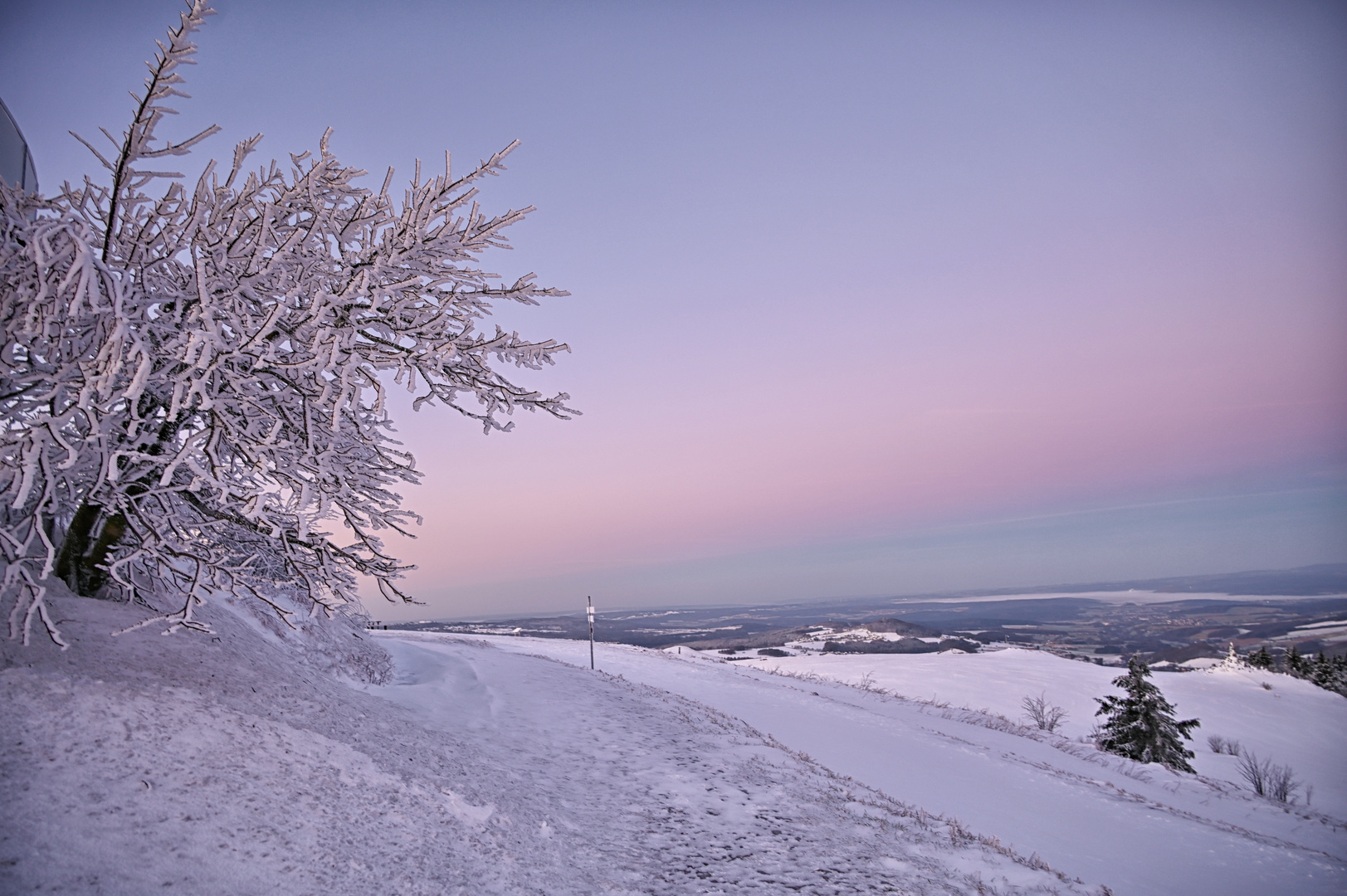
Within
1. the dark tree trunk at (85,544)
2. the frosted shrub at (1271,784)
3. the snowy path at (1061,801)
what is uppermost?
the dark tree trunk at (85,544)

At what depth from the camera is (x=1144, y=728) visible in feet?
77.5

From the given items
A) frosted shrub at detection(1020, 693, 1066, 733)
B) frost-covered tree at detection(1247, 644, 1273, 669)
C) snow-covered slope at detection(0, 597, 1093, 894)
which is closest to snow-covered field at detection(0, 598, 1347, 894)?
snow-covered slope at detection(0, 597, 1093, 894)

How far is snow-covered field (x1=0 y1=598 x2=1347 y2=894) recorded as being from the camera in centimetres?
372

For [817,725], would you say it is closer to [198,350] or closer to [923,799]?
[923,799]

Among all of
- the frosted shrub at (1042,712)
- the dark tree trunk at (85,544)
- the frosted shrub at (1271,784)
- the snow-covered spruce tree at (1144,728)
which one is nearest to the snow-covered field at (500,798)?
the dark tree trunk at (85,544)

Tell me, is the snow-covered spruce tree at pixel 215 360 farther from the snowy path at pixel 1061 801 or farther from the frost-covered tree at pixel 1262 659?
the frost-covered tree at pixel 1262 659

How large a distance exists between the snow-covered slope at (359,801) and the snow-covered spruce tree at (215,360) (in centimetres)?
72

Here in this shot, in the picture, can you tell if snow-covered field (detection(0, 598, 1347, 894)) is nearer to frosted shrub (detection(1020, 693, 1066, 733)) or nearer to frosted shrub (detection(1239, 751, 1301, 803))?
frosted shrub (detection(1239, 751, 1301, 803))

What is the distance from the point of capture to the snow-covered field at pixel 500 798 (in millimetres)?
3717

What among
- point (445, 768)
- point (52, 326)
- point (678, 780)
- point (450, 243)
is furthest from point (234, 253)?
point (678, 780)

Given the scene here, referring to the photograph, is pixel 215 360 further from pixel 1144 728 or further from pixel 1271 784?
pixel 1144 728

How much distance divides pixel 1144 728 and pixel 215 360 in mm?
31021

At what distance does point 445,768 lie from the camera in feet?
20.0

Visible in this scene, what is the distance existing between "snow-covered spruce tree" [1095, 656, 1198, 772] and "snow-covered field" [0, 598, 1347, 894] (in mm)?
12428
